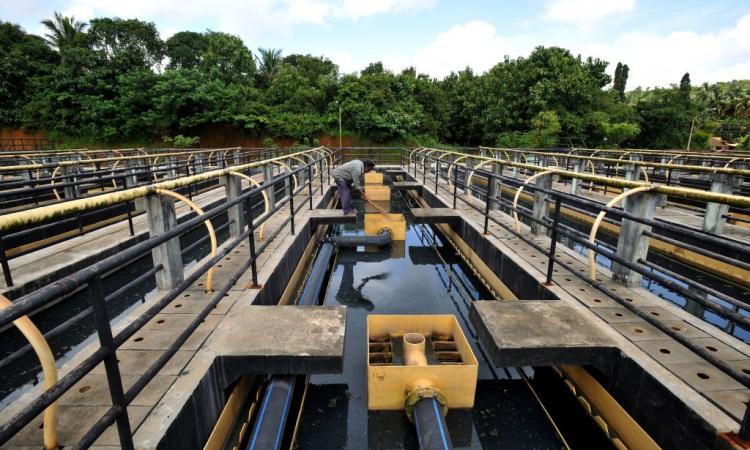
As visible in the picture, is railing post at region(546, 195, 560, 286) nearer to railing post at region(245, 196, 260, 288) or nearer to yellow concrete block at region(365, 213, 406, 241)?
railing post at region(245, 196, 260, 288)

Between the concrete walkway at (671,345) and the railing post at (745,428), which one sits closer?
the railing post at (745,428)

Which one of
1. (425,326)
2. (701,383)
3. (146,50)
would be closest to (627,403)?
(701,383)

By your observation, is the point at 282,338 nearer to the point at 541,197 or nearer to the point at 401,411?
the point at 401,411

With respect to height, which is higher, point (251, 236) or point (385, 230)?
point (251, 236)

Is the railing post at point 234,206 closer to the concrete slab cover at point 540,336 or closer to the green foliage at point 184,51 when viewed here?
the concrete slab cover at point 540,336

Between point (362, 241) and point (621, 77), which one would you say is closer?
point (362, 241)

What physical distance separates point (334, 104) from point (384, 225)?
25264 mm

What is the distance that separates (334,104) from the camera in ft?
99.4

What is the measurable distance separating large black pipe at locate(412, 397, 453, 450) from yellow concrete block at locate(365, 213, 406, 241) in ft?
16.1

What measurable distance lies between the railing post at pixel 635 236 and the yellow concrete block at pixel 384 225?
426cm

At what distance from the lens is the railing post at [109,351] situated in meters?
1.37

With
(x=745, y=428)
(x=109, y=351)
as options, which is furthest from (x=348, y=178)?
(x=745, y=428)

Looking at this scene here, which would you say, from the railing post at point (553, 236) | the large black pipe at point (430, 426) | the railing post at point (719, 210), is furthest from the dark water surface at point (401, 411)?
the railing post at point (719, 210)

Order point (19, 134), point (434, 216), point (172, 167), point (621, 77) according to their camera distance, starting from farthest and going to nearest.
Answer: point (621, 77), point (19, 134), point (172, 167), point (434, 216)
